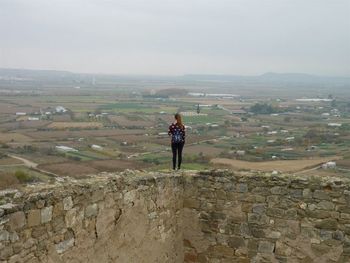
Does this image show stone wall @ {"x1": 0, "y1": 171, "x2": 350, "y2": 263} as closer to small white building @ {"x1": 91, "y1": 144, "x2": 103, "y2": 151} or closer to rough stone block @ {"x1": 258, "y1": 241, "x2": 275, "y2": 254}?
rough stone block @ {"x1": 258, "y1": 241, "x2": 275, "y2": 254}

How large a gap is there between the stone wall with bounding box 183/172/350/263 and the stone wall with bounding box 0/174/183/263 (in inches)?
12.7

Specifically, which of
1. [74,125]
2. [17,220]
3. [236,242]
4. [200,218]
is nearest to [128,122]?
[74,125]

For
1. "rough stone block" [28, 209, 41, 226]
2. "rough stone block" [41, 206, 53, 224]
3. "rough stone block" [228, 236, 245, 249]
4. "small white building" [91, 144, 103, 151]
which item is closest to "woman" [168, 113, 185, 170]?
"rough stone block" [228, 236, 245, 249]

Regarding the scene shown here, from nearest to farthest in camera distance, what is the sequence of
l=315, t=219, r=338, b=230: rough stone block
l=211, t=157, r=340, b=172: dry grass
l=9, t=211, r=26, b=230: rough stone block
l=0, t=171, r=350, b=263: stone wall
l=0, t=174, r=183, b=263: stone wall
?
l=9, t=211, r=26, b=230: rough stone block
l=0, t=174, r=183, b=263: stone wall
l=0, t=171, r=350, b=263: stone wall
l=315, t=219, r=338, b=230: rough stone block
l=211, t=157, r=340, b=172: dry grass

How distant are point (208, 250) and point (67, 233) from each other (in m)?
2.81

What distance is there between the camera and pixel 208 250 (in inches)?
310

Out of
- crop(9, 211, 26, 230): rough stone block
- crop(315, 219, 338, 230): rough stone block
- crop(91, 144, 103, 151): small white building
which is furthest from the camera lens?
crop(91, 144, 103, 151): small white building

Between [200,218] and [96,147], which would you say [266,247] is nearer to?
[200,218]

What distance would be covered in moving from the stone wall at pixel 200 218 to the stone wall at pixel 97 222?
0.04 feet

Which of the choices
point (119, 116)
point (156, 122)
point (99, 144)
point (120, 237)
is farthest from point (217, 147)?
point (120, 237)

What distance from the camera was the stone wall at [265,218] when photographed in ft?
23.9

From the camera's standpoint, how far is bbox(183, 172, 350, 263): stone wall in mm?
7273

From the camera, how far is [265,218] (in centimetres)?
760

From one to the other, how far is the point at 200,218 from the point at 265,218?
99cm
